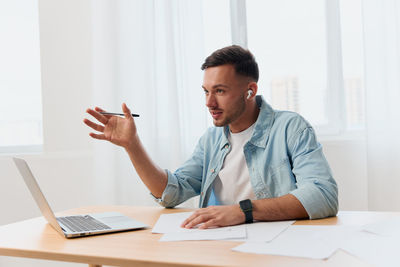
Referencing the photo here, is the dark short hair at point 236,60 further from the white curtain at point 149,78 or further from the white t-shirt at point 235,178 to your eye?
the white curtain at point 149,78

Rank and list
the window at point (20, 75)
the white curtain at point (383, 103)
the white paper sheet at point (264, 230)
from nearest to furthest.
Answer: the white paper sheet at point (264, 230), the white curtain at point (383, 103), the window at point (20, 75)

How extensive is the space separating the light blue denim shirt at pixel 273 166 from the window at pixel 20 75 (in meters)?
1.68

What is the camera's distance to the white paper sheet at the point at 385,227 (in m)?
1.04

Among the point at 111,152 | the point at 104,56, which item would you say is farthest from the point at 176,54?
A: the point at 111,152

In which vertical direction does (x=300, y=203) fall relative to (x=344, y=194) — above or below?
above

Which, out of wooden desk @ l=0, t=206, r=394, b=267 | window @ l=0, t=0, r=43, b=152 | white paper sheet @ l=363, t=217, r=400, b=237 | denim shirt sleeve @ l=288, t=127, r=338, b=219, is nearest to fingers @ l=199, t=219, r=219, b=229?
wooden desk @ l=0, t=206, r=394, b=267

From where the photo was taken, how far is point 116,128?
4.99ft

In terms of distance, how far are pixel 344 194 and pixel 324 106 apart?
509mm

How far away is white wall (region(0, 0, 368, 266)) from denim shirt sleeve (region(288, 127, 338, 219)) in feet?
5.21

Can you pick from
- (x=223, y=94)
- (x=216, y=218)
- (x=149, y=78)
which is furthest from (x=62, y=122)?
(x=216, y=218)

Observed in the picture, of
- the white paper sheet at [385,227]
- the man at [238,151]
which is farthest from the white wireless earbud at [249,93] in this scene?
the white paper sheet at [385,227]

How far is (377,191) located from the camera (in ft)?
7.02

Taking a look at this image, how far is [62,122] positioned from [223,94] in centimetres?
153

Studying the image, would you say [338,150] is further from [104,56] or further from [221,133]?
[104,56]
